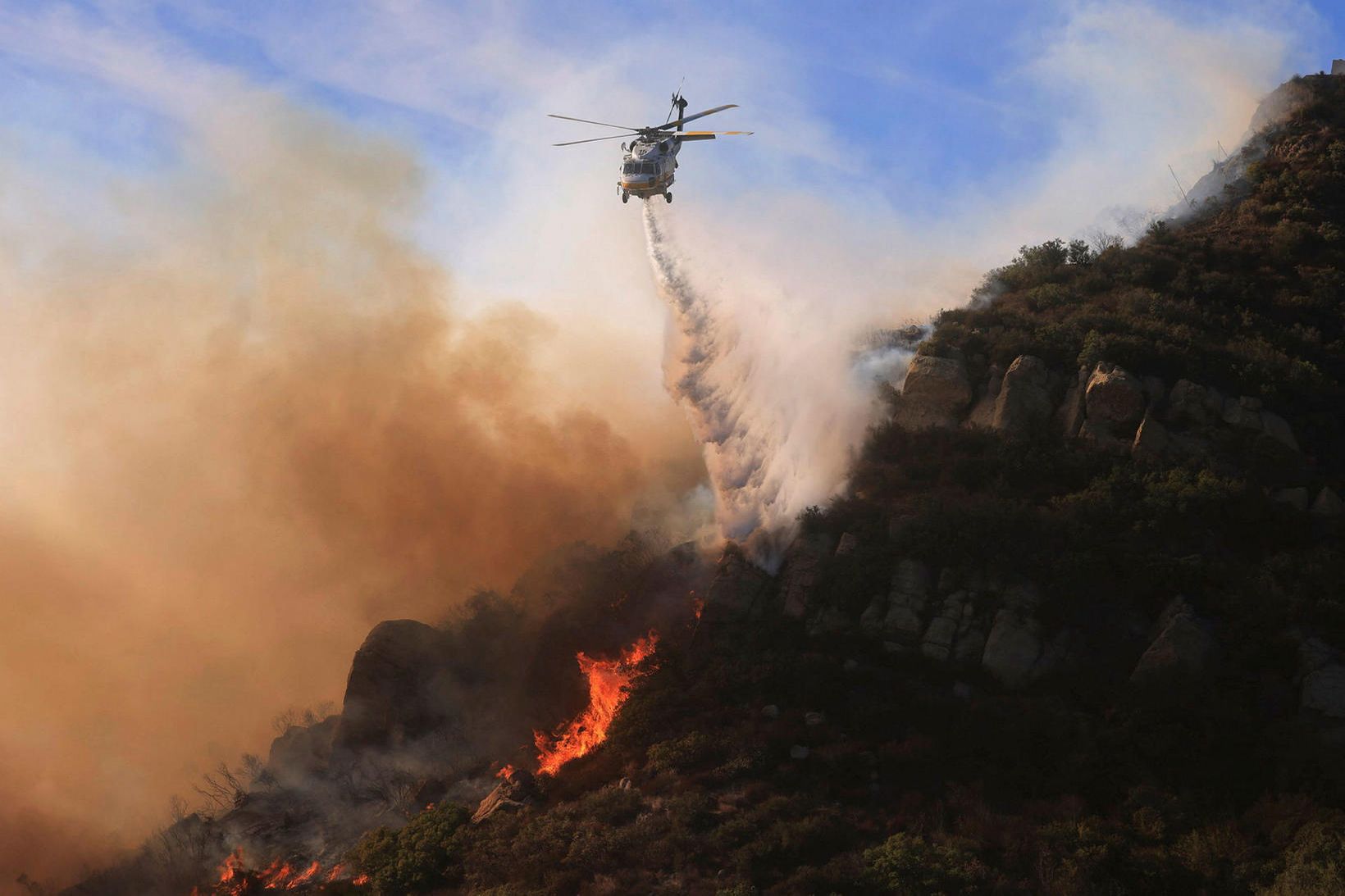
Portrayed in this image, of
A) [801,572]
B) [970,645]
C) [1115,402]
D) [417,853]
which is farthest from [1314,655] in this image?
[417,853]

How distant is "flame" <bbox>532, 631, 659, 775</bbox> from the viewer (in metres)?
47.6

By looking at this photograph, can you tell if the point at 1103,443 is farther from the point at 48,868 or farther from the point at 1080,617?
the point at 48,868

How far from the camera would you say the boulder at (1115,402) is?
167 feet

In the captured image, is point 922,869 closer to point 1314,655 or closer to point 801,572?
point 1314,655

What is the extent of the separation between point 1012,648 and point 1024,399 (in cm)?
1546

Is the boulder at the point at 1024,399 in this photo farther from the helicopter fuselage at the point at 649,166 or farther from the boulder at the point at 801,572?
the helicopter fuselage at the point at 649,166

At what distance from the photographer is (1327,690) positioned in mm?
37500

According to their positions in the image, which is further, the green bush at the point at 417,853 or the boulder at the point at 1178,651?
the boulder at the point at 1178,651

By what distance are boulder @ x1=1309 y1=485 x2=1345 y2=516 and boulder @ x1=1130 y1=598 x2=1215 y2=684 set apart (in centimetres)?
902

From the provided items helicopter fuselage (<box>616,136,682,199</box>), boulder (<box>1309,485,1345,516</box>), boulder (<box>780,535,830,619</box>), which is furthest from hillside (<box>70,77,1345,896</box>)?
helicopter fuselage (<box>616,136,682,199</box>)

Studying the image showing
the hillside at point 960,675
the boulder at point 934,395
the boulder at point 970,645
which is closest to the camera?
the hillside at point 960,675

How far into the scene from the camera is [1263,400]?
168 ft

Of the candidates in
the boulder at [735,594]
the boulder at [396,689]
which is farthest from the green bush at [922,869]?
the boulder at [396,689]

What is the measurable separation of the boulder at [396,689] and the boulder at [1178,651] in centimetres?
3248
